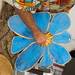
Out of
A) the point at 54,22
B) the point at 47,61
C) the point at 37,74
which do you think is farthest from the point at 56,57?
the point at 37,74

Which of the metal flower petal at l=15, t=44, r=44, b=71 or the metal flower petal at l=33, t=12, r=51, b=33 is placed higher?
the metal flower petal at l=33, t=12, r=51, b=33

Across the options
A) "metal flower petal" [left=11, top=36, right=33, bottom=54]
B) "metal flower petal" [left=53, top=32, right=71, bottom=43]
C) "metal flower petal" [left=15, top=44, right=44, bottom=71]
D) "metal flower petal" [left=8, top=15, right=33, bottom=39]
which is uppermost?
"metal flower petal" [left=8, top=15, right=33, bottom=39]

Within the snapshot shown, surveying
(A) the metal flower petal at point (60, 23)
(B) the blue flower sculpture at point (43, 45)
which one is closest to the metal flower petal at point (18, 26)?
(B) the blue flower sculpture at point (43, 45)

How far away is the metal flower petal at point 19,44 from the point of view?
1488mm

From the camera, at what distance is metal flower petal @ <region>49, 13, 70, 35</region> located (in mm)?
1516

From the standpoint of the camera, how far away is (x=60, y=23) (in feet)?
5.04

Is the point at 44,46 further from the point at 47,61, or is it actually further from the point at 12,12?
the point at 12,12

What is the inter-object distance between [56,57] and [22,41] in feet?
0.76

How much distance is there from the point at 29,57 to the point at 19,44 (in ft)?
0.34

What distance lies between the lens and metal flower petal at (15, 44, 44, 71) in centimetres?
146

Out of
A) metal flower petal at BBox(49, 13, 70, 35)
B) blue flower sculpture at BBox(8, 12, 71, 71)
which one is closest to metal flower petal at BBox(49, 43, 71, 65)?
blue flower sculpture at BBox(8, 12, 71, 71)

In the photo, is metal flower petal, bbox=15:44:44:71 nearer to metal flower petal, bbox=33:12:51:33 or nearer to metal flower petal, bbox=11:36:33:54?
metal flower petal, bbox=11:36:33:54

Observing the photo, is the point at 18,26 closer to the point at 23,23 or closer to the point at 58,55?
the point at 23,23

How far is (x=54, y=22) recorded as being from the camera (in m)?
1.54
